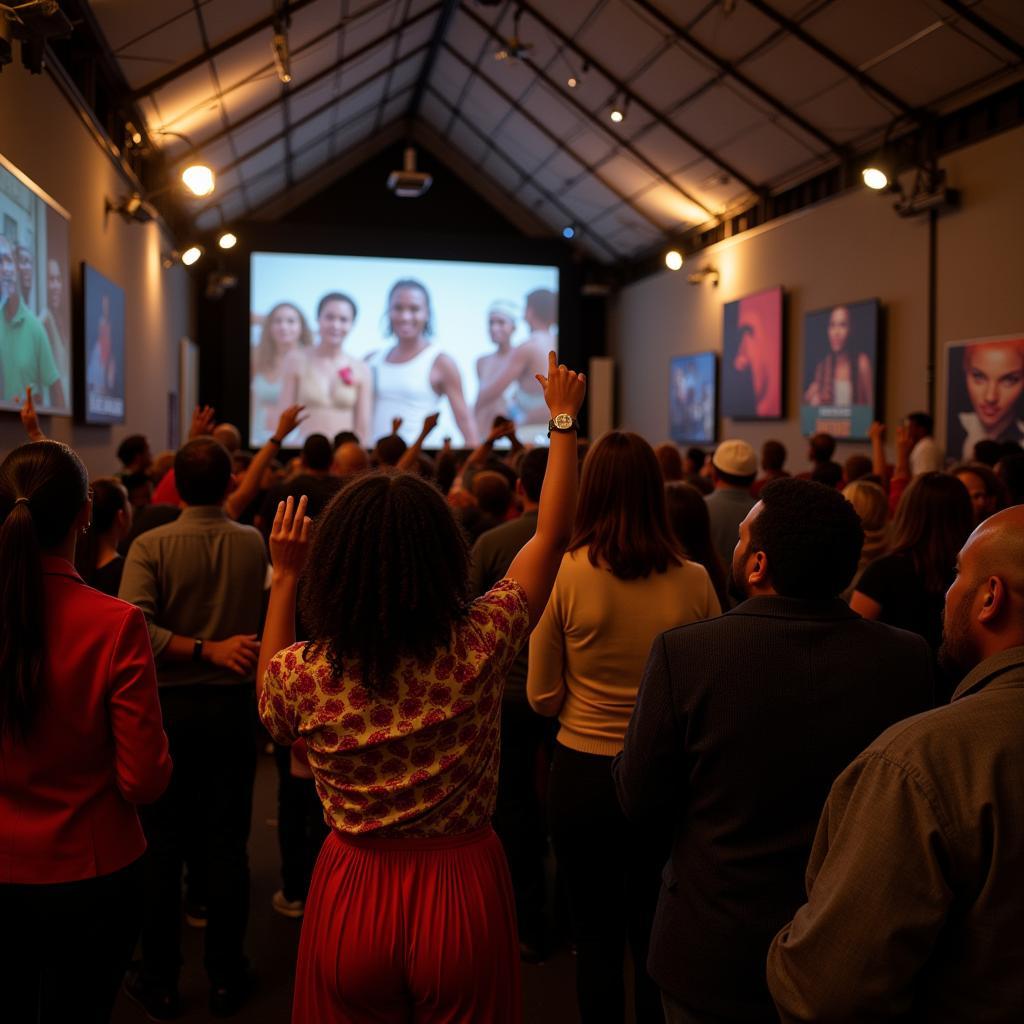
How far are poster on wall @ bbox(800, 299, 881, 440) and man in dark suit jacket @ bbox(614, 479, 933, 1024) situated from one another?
8257 mm

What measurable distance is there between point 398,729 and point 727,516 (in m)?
2.67

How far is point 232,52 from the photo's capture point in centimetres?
855

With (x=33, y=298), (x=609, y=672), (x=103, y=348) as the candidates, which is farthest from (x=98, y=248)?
(x=609, y=672)

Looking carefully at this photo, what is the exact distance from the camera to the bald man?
3.55 feet

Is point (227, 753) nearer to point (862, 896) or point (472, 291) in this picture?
point (862, 896)

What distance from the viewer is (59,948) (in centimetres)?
184

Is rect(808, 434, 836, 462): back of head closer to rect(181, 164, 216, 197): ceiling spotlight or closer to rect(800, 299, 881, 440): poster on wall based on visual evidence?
rect(800, 299, 881, 440): poster on wall

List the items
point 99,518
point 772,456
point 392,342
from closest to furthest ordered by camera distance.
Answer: point 99,518 < point 772,456 < point 392,342

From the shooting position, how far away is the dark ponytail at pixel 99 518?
2.74 meters

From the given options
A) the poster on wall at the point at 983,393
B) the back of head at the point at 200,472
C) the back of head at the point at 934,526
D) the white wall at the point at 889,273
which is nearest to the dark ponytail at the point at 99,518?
the back of head at the point at 200,472

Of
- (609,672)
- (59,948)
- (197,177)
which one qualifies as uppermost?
(197,177)

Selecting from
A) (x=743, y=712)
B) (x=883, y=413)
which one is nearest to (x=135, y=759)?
(x=743, y=712)

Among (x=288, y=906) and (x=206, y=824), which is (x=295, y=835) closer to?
(x=288, y=906)

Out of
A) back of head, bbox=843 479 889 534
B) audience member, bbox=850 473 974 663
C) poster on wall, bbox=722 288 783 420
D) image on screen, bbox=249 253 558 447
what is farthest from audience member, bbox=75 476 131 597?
image on screen, bbox=249 253 558 447
